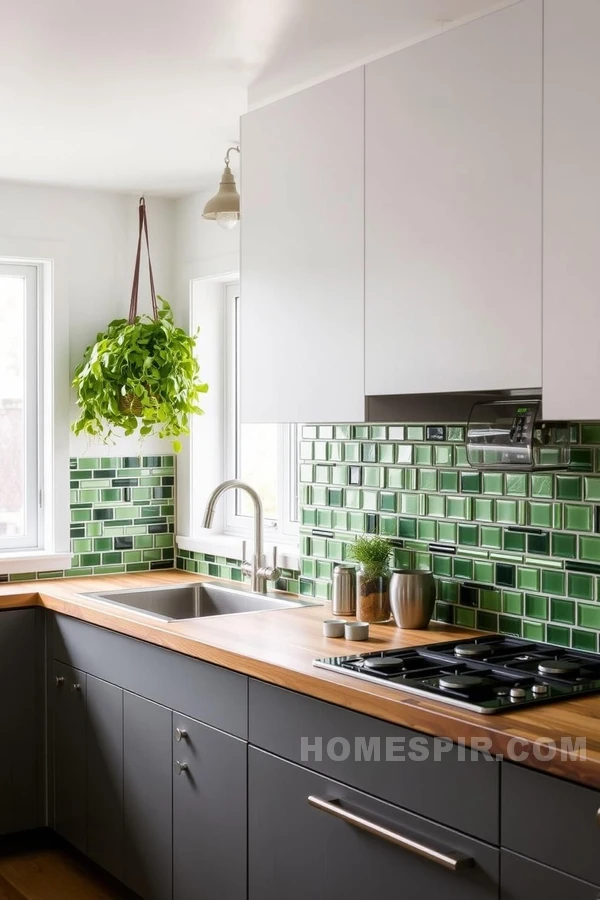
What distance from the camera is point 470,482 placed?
9.32 ft

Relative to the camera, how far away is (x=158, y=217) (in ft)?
14.4

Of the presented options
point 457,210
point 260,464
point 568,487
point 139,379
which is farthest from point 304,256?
point 260,464

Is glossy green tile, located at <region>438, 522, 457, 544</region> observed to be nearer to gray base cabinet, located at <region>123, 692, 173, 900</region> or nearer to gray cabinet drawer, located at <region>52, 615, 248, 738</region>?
gray cabinet drawer, located at <region>52, 615, 248, 738</region>

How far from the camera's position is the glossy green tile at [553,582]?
8.42 feet

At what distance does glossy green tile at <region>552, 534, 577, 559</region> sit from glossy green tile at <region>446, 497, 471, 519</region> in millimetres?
320

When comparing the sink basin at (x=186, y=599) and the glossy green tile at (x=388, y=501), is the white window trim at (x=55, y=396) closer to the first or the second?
the sink basin at (x=186, y=599)

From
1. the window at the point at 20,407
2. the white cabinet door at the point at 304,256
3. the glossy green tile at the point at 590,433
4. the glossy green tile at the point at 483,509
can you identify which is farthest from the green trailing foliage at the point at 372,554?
the window at the point at 20,407

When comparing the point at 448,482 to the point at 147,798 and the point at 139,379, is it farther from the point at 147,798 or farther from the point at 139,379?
the point at 139,379

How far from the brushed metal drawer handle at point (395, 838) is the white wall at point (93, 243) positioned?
2.35 meters

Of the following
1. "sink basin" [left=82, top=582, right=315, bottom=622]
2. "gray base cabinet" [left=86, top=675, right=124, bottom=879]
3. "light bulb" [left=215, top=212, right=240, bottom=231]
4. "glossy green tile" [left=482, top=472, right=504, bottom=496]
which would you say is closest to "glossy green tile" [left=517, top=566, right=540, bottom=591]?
"glossy green tile" [left=482, top=472, right=504, bottom=496]

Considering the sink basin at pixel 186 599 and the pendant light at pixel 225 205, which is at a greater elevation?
the pendant light at pixel 225 205

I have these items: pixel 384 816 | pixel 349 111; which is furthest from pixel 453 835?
pixel 349 111

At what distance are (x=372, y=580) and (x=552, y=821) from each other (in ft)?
4.01

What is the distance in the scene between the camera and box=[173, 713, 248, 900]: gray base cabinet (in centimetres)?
260
